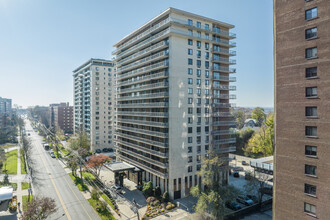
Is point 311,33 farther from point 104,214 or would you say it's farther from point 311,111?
point 104,214

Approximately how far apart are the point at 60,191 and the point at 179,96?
32761 mm

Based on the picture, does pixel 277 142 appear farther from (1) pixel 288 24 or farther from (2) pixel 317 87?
(1) pixel 288 24

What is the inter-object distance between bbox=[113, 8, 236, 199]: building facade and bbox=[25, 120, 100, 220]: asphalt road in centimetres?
1357

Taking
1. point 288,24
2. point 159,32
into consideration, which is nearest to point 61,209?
point 159,32

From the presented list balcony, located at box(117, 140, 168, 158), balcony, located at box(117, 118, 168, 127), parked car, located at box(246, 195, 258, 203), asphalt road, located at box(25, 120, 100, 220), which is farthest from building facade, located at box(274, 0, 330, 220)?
asphalt road, located at box(25, 120, 100, 220)

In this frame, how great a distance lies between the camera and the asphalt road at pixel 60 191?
34059mm

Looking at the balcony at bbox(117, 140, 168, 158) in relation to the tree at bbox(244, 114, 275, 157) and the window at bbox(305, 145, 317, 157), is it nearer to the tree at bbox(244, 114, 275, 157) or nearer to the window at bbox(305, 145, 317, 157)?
the window at bbox(305, 145, 317, 157)

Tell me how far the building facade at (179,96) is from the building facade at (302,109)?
54.2ft

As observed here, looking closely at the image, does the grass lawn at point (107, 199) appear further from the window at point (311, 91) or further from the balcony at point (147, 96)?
the window at point (311, 91)

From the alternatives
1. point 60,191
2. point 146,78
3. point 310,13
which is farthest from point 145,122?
point 310,13

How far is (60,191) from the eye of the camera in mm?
43438

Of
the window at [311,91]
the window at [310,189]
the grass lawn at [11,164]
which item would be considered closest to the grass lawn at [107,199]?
the window at [310,189]

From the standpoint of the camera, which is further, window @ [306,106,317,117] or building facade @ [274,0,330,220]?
window @ [306,106,317,117]

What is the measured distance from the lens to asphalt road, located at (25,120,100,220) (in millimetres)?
34059
